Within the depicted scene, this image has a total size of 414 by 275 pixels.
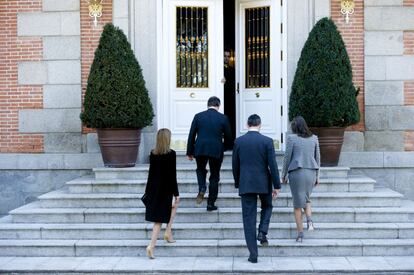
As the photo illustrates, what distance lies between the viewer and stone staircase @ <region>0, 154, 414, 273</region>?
886cm

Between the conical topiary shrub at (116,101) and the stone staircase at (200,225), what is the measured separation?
64cm

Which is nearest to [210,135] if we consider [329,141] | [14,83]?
[329,141]

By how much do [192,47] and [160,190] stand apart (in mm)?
4440

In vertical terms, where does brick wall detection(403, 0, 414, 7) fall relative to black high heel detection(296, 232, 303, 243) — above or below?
above

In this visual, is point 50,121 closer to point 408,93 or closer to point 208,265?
point 208,265

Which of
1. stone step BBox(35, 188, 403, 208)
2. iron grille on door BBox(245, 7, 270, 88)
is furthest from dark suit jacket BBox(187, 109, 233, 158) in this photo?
iron grille on door BBox(245, 7, 270, 88)

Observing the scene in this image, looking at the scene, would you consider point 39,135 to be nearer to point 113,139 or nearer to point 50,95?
point 50,95

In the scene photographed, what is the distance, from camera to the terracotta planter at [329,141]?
1062 cm

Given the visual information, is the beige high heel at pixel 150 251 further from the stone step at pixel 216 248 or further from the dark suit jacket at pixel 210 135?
the dark suit jacket at pixel 210 135

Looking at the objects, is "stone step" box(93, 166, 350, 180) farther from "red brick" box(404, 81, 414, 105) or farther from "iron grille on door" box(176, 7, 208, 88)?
"iron grille on door" box(176, 7, 208, 88)

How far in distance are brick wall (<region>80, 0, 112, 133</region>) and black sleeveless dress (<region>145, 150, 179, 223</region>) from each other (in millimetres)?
3539

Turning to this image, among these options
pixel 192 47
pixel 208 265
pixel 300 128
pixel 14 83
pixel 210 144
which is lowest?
pixel 208 265

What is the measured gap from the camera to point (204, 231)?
30.2 feet

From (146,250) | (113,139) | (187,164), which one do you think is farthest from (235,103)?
(146,250)
